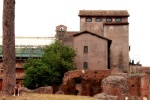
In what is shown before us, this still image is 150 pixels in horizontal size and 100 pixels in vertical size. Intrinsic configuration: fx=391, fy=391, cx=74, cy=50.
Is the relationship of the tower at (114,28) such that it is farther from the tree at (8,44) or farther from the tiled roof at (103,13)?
the tree at (8,44)

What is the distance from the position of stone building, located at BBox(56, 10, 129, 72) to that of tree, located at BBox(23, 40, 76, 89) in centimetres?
191

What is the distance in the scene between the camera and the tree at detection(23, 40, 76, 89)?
3784cm

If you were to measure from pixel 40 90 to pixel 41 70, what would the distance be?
981cm

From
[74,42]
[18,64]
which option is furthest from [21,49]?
[74,42]

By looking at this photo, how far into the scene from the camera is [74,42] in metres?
44.2

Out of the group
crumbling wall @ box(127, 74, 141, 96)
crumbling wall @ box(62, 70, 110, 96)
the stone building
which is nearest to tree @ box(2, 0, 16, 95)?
crumbling wall @ box(127, 74, 141, 96)

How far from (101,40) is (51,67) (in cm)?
773

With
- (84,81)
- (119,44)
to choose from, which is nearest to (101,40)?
(119,44)

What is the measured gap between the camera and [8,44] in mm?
20422

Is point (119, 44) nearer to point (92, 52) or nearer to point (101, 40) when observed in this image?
point (101, 40)

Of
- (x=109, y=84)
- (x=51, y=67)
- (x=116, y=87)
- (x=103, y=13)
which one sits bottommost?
(x=116, y=87)

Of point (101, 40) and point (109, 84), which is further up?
point (101, 40)

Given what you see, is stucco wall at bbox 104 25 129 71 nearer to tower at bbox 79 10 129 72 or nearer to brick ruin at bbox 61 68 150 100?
tower at bbox 79 10 129 72

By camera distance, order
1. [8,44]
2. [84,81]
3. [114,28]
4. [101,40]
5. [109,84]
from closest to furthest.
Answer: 1. [8,44]
2. [109,84]
3. [84,81]
4. [101,40]
5. [114,28]
